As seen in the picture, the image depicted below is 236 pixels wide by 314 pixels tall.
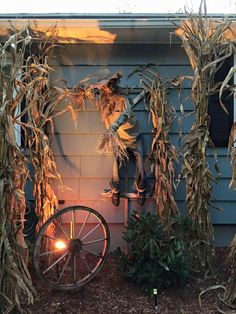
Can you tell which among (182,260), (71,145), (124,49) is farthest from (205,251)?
(124,49)

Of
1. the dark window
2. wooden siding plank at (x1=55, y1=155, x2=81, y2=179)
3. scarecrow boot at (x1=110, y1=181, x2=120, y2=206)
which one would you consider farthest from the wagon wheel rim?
the dark window

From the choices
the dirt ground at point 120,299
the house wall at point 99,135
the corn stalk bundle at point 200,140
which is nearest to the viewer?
the dirt ground at point 120,299

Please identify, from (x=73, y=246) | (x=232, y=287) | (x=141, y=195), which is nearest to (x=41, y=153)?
(x=73, y=246)

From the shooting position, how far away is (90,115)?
211 inches

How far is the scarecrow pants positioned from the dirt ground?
0.99m

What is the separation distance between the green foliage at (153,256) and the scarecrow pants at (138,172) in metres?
0.75

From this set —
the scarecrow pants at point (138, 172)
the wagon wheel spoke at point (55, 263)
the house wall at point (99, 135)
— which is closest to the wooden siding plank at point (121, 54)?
the house wall at point (99, 135)

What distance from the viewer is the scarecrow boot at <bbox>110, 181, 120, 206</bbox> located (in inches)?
200

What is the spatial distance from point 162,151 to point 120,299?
5.21 ft

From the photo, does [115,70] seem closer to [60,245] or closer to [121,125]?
[121,125]

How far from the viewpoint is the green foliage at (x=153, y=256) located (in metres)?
4.09

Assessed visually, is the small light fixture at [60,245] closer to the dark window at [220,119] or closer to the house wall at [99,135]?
the house wall at [99,135]

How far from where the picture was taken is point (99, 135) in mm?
5348

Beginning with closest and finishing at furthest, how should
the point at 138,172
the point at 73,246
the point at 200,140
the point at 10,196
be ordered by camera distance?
the point at 10,196 < the point at 73,246 < the point at 200,140 < the point at 138,172
